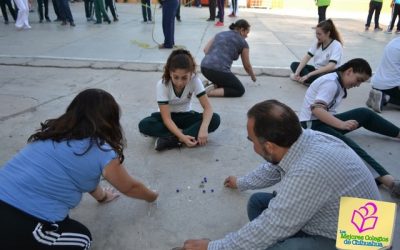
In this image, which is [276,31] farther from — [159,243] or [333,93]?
[159,243]

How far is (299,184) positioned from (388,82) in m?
3.33

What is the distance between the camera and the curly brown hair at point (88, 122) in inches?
69.0

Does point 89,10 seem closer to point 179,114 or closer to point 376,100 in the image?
point 179,114

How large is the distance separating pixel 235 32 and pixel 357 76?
2115 millimetres

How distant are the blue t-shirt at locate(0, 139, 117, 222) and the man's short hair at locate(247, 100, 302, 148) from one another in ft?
2.47

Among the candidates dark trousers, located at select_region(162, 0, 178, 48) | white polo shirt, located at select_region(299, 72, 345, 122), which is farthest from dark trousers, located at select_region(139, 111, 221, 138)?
dark trousers, located at select_region(162, 0, 178, 48)

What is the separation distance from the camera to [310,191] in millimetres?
1422

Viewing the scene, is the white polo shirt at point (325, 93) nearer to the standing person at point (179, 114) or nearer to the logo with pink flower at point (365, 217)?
the standing person at point (179, 114)

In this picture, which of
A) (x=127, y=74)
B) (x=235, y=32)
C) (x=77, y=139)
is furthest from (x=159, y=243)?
(x=127, y=74)

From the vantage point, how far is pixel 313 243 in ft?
5.18

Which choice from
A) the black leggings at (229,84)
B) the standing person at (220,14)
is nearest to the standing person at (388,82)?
the black leggings at (229,84)

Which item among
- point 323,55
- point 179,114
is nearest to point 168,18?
point 323,55

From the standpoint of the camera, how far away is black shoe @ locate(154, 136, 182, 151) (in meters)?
3.14

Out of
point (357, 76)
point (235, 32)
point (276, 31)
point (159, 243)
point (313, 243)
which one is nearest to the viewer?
point (313, 243)
